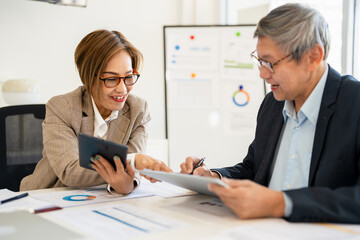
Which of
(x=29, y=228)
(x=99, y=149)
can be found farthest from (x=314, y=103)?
(x=29, y=228)

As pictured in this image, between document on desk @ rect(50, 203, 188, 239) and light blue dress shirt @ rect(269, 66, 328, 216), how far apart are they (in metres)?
0.53

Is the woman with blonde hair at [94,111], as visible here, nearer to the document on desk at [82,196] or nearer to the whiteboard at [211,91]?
the document on desk at [82,196]

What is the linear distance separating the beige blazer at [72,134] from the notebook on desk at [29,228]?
1.48 feet

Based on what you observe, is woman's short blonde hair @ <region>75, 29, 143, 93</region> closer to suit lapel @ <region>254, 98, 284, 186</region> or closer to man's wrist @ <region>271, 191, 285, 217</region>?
suit lapel @ <region>254, 98, 284, 186</region>

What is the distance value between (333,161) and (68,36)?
2.69 metres

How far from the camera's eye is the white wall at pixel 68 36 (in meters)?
3.20

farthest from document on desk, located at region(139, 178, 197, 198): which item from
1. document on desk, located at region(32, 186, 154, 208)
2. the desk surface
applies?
the desk surface

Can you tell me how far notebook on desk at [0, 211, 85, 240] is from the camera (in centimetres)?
106

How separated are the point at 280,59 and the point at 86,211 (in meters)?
0.84

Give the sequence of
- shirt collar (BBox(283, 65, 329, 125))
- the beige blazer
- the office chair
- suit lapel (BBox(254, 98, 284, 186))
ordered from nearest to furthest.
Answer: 1. shirt collar (BBox(283, 65, 329, 125))
2. suit lapel (BBox(254, 98, 284, 186))
3. the beige blazer
4. the office chair

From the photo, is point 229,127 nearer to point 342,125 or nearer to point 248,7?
point 248,7

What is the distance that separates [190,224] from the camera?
1.16 m

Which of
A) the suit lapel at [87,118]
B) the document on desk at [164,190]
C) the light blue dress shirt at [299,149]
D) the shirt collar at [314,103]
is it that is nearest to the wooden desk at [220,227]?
the document on desk at [164,190]

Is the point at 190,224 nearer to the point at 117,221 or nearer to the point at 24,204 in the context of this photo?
the point at 117,221
